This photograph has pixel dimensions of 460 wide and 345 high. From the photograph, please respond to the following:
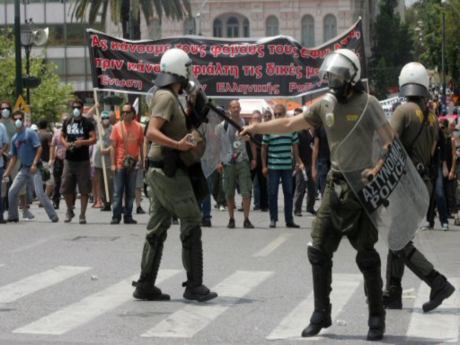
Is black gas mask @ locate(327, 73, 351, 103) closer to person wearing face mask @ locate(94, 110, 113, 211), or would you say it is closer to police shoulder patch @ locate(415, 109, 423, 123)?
police shoulder patch @ locate(415, 109, 423, 123)

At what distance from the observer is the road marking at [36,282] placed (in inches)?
432

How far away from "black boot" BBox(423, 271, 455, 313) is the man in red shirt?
31.3 ft

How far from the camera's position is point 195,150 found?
10477 millimetres

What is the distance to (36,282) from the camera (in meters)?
11.9

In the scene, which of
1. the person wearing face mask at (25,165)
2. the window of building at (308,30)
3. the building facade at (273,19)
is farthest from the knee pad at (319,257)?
the window of building at (308,30)

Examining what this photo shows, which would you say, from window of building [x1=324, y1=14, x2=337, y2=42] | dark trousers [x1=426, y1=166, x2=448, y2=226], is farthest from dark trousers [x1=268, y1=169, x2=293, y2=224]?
window of building [x1=324, y1=14, x2=337, y2=42]

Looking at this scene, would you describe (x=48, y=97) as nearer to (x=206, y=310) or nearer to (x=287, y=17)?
(x=287, y=17)

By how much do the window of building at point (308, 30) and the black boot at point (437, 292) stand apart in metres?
92.4

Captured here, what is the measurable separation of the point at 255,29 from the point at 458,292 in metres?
92.9

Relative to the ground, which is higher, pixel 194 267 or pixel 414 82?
pixel 414 82

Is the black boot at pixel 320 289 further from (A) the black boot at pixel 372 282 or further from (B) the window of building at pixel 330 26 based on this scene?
(B) the window of building at pixel 330 26

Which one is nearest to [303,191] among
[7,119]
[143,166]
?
[143,166]

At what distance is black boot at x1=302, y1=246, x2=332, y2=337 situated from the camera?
884 cm

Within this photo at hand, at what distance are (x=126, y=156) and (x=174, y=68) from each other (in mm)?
8899
